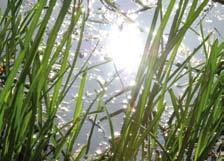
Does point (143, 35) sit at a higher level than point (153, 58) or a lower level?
higher

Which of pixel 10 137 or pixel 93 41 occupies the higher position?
pixel 93 41

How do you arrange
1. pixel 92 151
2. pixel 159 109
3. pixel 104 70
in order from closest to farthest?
pixel 159 109
pixel 92 151
pixel 104 70

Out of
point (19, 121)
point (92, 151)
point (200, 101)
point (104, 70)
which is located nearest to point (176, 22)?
point (200, 101)

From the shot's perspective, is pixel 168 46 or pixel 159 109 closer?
pixel 168 46

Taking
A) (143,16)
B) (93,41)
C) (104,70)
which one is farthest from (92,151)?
(143,16)

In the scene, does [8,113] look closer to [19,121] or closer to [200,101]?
[19,121]

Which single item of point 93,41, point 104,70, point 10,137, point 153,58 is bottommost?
point 10,137

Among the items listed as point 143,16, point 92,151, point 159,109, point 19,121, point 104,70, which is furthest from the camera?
point 143,16

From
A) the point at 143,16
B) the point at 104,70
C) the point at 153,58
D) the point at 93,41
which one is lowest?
the point at 153,58

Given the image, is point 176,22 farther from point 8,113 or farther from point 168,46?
point 8,113
